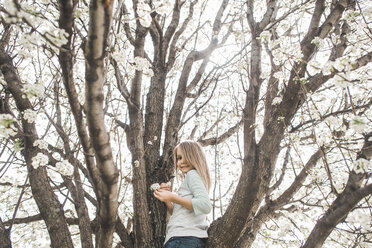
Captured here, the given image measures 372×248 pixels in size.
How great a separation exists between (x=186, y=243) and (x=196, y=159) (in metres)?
0.73

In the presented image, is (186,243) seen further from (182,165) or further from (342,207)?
(342,207)

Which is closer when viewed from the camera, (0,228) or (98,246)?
(98,246)

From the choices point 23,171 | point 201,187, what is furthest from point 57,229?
point 23,171

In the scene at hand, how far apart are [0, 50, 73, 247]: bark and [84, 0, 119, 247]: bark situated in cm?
67

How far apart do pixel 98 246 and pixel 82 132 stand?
2.38ft

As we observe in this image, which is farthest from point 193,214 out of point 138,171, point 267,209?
point 267,209

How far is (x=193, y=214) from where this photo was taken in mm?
2373

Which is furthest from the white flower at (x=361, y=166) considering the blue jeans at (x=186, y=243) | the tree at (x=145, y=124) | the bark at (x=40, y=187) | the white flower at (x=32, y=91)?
the bark at (x=40, y=187)

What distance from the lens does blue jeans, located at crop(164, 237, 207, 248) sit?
86.7 inches

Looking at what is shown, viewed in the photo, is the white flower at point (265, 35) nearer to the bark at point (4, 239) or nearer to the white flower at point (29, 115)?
the white flower at point (29, 115)

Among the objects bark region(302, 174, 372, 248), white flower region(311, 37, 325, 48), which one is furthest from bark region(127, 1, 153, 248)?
white flower region(311, 37, 325, 48)

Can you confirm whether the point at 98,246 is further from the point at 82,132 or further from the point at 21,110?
the point at 21,110

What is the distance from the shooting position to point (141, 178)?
263 centimetres

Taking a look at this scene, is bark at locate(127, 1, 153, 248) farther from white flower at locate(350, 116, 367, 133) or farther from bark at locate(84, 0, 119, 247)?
white flower at locate(350, 116, 367, 133)
